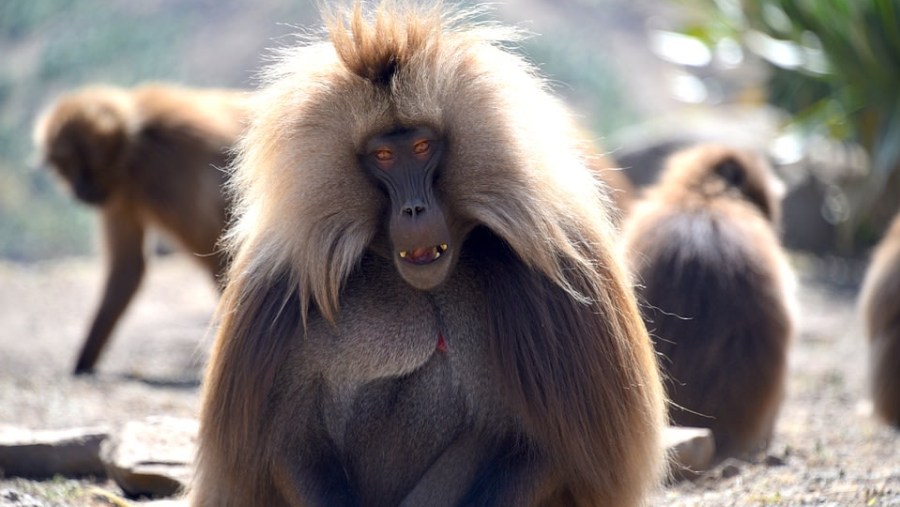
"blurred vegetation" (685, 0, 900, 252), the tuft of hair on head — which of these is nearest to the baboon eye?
the tuft of hair on head

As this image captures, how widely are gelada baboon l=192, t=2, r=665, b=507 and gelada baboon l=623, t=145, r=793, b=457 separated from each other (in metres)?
2.05

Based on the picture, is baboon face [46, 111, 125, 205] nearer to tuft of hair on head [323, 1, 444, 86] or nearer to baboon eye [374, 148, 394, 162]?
tuft of hair on head [323, 1, 444, 86]

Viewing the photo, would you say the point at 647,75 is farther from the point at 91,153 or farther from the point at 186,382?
the point at 186,382

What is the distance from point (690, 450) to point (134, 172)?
17.4 feet

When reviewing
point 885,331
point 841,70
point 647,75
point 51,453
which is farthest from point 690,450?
point 647,75

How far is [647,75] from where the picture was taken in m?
24.4

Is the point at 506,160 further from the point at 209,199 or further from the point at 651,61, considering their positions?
the point at 651,61

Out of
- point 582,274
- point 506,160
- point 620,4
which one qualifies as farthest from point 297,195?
point 620,4


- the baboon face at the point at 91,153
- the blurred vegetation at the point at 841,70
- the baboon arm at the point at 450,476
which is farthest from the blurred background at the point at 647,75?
the baboon arm at the point at 450,476

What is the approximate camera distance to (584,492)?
3.79 metres

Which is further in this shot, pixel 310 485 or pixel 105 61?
pixel 105 61

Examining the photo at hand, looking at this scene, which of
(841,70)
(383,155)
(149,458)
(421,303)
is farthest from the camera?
(841,70)

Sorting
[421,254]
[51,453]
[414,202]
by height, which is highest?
[414,202]

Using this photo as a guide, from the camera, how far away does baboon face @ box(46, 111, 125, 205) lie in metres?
8.91
